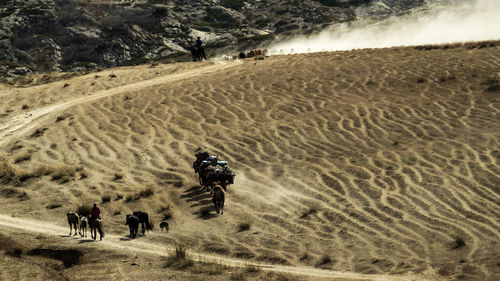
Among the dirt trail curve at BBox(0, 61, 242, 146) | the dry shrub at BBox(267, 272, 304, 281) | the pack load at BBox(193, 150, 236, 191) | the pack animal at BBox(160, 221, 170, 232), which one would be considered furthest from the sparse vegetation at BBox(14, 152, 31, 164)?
the dry shrub at BBox(267, 272, 304, 281)

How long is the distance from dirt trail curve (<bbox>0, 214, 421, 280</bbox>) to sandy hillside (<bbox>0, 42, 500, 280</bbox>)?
31cm

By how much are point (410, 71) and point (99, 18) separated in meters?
46.8

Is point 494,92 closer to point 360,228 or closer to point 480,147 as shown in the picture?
point 480,147

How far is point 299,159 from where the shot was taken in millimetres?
19734

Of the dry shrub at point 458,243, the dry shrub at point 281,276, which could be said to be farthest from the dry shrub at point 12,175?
the dry shrub at point 458,243

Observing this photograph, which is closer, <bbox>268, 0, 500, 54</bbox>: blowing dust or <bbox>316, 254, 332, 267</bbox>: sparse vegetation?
<bbox>316, 254, 332, 267</bbox>: sparse vegetation

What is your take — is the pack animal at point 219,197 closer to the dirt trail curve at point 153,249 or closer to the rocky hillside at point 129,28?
the dirt trail curve at point 153,249

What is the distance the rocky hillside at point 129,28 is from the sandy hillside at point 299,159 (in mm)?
28255

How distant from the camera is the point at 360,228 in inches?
585

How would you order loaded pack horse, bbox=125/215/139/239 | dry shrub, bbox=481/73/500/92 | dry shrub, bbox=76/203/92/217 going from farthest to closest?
dry shrub, bbox=481/73/500/92 < dry shrub, bbox=76/203/92/217 < loaded pack horse, bbox=125/215/139/239

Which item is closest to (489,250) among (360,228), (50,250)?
(360,228)

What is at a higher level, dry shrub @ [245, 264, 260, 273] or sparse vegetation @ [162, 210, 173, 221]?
dry shrub @ [245, 264, 260, 273]

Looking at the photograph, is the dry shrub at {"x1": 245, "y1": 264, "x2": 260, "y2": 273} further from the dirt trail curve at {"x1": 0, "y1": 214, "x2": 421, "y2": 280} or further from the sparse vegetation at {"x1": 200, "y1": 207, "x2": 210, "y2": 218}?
the sparse vegetation at {"x1": 200, "y1": 207, "x2": 210, "y2": 218}

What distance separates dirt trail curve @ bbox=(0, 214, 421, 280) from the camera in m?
12.3
